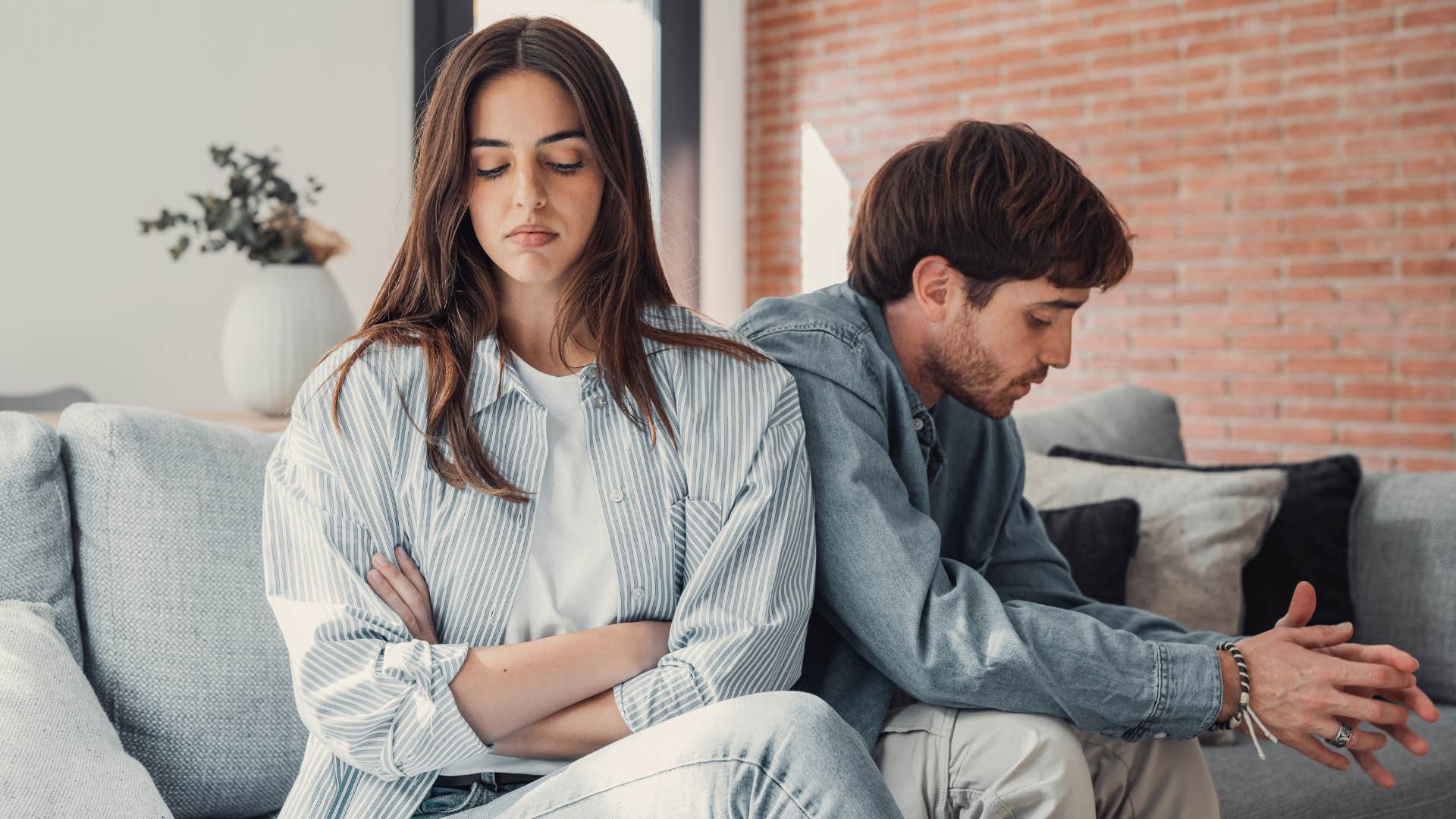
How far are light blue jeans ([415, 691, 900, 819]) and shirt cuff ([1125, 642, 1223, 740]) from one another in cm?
39

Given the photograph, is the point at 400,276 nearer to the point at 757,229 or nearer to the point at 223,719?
the point at 223,719

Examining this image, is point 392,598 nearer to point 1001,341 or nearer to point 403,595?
point 403,595

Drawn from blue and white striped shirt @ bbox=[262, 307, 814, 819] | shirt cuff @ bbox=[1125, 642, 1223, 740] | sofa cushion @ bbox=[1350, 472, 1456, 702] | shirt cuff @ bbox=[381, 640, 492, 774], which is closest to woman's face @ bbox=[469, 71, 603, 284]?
blue and white striped shirt @ bbox=[262, 307, 814, 819]

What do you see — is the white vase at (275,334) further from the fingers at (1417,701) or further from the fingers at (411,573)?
the fingers at (1417,701)

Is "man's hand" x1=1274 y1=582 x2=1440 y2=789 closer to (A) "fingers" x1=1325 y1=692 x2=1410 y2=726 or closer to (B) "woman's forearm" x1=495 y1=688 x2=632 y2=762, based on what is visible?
(A) "fingers" x1=1325 y1=692 x2=1410 y2=726

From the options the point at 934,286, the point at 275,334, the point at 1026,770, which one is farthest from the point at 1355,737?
the point at 275,334

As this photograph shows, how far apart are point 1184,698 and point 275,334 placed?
1660 mm

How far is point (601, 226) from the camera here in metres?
1.35

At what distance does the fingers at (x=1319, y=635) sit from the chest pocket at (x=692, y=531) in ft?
2.10

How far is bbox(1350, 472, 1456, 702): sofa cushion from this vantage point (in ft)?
6.84

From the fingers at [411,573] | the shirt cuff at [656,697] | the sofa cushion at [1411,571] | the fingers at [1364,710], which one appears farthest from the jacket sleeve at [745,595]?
the sofa cushion at [1411,571]

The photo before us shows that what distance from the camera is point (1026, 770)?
3.95 feet

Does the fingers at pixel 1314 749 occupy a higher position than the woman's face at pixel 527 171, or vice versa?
the woman's face at pixel 527 171

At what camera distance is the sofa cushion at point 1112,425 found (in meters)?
2.48
